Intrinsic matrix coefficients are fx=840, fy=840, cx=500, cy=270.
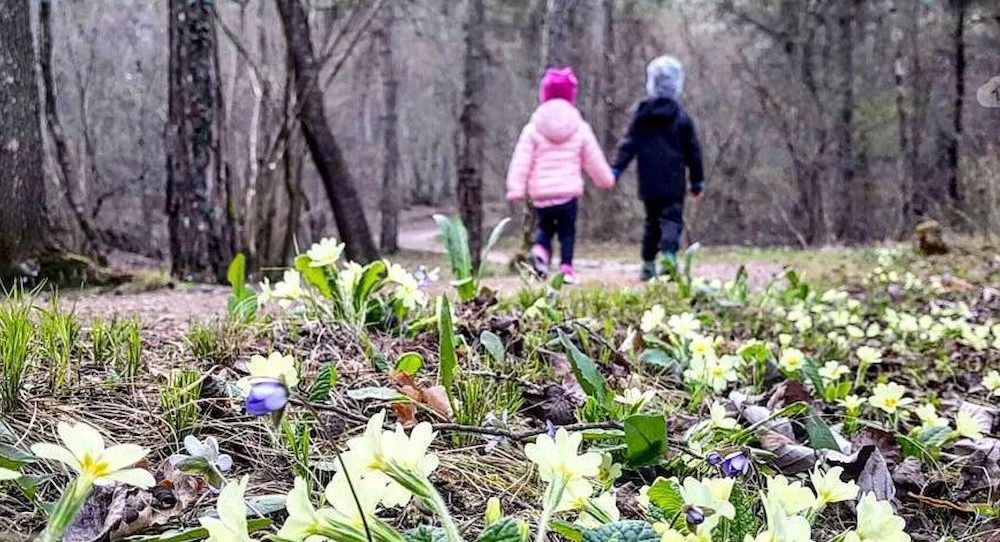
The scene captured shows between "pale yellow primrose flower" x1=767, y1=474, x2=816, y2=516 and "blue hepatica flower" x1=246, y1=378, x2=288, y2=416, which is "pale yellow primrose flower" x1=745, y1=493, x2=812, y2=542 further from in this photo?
"blue hepatica flower" x1=246, y1=378, x2=288, y2=416

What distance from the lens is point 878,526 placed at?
914 mm

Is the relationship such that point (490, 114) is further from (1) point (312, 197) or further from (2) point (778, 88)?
(2) point (778, 88)

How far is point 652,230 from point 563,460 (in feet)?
18.8

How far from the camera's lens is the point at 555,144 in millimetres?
6426

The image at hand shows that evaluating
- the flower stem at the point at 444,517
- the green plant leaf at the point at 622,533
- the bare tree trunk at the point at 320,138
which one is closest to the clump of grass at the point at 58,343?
the flower stem at the point at 444,517

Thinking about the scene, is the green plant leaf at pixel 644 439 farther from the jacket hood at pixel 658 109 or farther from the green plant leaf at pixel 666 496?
the jacket hood at pixel 658 109

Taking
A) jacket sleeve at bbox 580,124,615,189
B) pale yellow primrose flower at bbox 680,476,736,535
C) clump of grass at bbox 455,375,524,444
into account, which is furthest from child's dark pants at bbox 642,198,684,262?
pale yellow primrose flower at bbox 680,476,736,535

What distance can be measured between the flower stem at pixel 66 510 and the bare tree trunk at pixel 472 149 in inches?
286

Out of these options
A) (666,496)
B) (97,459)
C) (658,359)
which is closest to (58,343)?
(97,459)

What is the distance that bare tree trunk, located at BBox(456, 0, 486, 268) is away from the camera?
9.06 meters

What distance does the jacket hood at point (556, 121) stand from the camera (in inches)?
249

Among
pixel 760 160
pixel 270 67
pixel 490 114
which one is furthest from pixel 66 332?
pixel 490 114

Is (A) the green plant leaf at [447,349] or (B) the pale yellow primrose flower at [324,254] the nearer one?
(A) the green plant leaf at [447,349]

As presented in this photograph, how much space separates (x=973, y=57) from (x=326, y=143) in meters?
14.0
